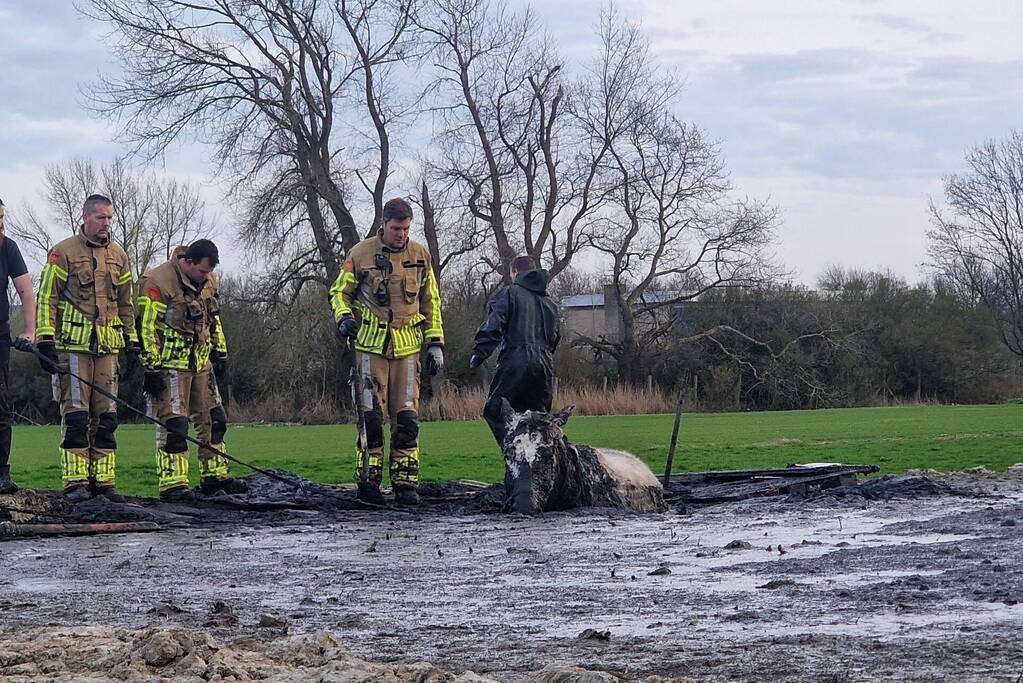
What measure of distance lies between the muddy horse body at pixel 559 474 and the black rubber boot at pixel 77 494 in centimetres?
325

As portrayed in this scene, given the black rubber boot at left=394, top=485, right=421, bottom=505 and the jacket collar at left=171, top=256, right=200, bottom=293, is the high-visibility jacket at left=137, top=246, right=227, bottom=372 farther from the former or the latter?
the black rubber boot at left=394, top=485, right=421, bottom=505

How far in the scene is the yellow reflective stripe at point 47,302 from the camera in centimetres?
1112

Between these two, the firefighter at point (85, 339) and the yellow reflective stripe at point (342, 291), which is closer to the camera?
the firefighter at point (85, 339)

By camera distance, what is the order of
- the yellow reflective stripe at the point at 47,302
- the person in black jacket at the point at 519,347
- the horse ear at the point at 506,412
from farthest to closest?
the person in black jacket at the point at 519,347
the yellow reflective stripe at the point at 47,302
the horse ear at the point at 506,412

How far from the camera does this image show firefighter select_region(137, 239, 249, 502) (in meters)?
11.6

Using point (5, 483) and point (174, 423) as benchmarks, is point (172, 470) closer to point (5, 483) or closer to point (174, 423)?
point (174, 423)

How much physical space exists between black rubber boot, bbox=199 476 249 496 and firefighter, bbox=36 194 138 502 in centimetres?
85

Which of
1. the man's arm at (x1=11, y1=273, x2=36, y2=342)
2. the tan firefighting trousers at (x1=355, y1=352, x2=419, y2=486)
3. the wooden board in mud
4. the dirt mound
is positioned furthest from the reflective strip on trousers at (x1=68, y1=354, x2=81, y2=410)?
the dirt mound

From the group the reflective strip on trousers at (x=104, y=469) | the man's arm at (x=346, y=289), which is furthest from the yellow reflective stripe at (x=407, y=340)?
the reflective strip on trousers at (x=104, y=469)

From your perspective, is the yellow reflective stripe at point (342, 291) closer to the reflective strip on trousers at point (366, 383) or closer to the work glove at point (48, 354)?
the reflective strip on trousers at point (366, 383)

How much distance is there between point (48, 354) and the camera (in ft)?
36.4

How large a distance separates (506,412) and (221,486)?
268 cm

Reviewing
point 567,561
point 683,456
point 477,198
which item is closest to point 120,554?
point 567,561

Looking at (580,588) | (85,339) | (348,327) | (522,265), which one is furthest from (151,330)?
(580,588)
